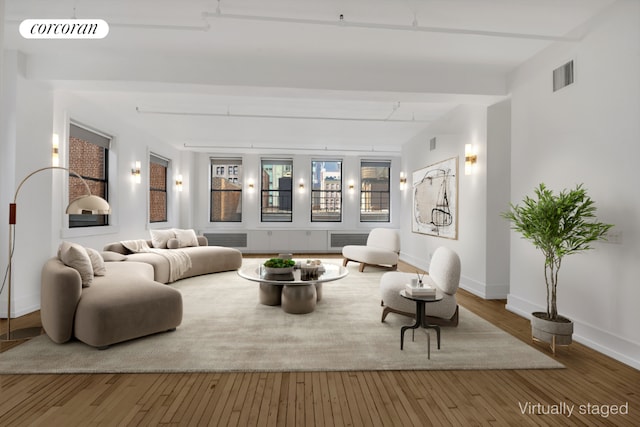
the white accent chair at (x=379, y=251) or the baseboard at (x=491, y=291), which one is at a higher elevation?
the white accent chair at (x=379, y=251)

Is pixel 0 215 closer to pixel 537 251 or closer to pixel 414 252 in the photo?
pixel 537 251

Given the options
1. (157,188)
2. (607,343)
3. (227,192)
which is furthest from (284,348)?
(227,192)

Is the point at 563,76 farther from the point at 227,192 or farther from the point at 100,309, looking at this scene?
the point at 227,192

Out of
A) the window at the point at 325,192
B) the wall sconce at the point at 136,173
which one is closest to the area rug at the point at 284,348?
the wall sconce at the point at 136,173

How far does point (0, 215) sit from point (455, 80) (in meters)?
5.70

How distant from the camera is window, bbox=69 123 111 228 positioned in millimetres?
5176

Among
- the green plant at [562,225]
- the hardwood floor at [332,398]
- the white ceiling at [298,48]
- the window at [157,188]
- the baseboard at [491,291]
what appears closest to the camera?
the hardwood floor at [332,398]

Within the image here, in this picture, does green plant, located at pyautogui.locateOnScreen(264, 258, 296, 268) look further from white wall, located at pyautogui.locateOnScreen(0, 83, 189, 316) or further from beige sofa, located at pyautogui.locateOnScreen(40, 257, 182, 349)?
white wall, located at pyautogui.locateOnScreen(0, 83, 189, 316)

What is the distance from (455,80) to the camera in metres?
4.39

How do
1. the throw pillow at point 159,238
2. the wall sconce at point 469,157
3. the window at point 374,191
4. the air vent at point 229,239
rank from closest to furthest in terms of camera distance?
the wall sconce at point 469,157 → the throw pillow at point 159,238 → the air vent at point 229,239 → the window at point 374,191

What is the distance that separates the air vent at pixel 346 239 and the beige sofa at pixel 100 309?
6.72 meters

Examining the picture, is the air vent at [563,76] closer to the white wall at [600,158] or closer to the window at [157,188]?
the white wall at [600,158]

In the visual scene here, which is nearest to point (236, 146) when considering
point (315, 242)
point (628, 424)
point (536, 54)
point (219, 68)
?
point (315, 242)

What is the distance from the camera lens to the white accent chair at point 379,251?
6.74 meters
